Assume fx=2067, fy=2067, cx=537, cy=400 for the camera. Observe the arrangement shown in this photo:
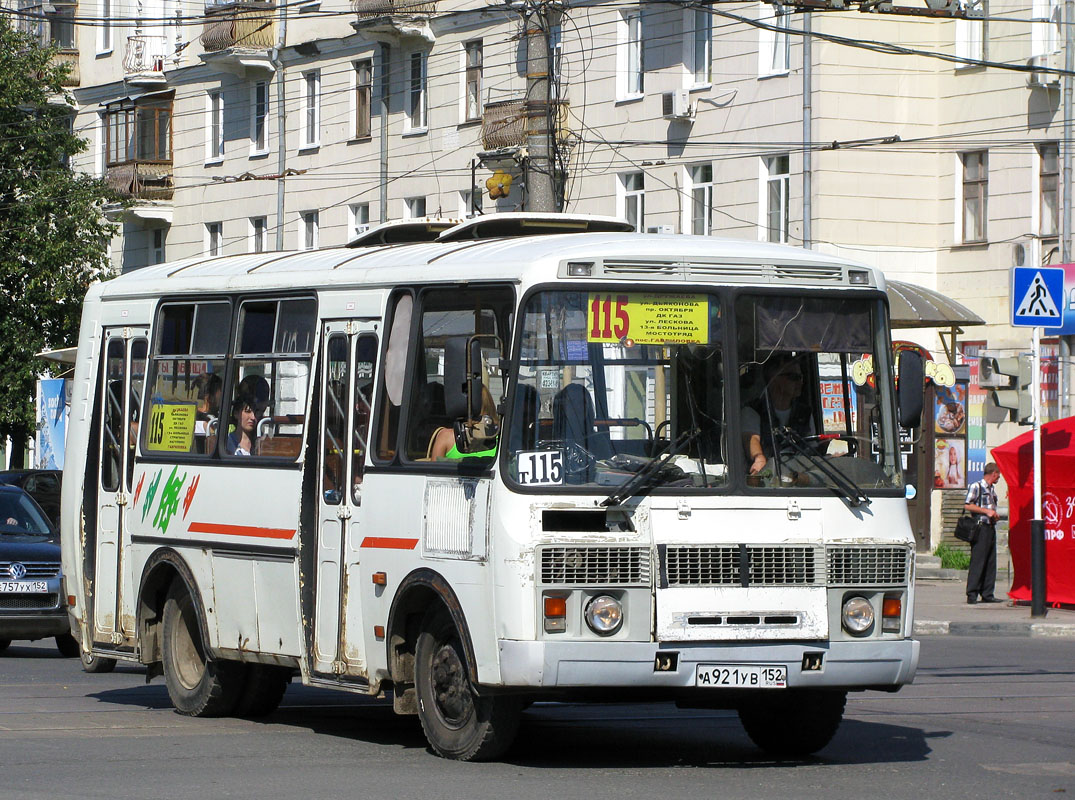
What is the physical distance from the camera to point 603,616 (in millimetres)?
9922

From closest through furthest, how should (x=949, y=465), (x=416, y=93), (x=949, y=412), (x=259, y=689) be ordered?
(x=259, y=689) < (x=949, y=465) < (x=949, y=412) < (x=416, y=93)

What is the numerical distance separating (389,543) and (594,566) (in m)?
1.49

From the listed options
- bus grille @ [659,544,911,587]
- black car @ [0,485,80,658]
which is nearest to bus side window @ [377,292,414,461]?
bus grille @ [659,544,911,587]

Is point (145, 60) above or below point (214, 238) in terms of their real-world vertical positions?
above

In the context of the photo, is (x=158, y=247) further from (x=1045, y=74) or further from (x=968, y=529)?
(x=968, y=529)

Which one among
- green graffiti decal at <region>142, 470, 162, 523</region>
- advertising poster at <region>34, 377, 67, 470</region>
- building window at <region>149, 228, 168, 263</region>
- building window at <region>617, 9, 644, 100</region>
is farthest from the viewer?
building window at <region>149, 228, 168, 263</region>

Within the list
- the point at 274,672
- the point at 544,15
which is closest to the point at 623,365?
the point at 274,672

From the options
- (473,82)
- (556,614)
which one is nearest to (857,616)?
(556,614)

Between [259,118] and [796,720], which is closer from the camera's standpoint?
[796,720]

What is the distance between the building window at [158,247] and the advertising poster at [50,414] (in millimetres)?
12922

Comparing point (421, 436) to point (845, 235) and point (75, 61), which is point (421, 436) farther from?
point (75, 61)

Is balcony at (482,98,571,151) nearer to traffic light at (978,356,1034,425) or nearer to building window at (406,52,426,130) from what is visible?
building window at (406,52,426,130)

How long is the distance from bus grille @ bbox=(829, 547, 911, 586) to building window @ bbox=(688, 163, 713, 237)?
27857mm

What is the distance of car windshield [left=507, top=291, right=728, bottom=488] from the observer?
396 inches
